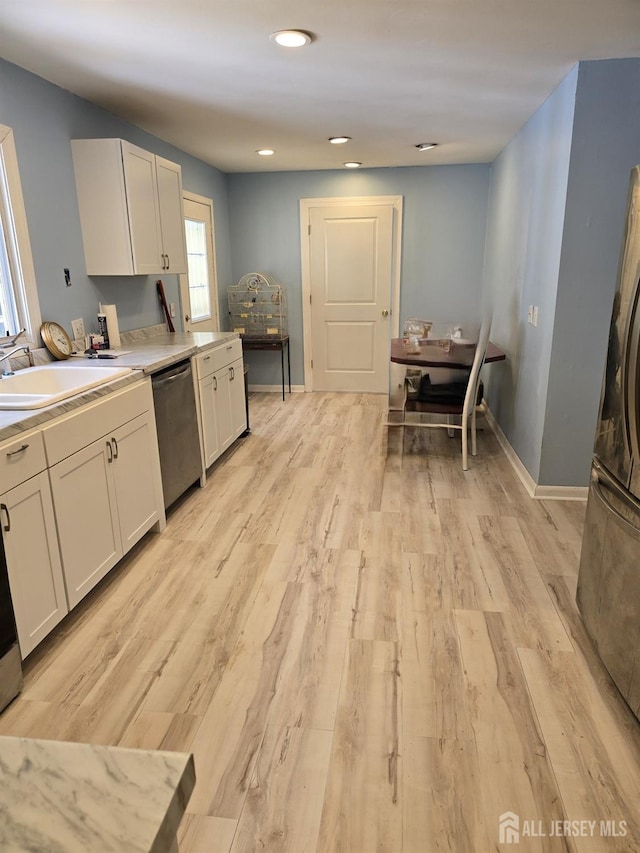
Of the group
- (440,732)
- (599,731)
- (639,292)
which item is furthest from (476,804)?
(639,292)

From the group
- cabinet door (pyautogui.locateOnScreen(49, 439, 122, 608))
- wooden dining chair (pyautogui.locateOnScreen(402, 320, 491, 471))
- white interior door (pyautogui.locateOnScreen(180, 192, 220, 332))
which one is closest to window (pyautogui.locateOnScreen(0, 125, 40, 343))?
cabinet door (pyautogui.locateOnScreen(49, 439, 122, 608))

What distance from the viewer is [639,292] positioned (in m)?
1.57

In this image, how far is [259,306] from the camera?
591 centimetres

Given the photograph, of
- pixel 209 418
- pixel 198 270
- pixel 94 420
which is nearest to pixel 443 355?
pixel 209 418

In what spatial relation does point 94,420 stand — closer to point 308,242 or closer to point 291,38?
point 291,38

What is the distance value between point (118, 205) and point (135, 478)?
1634 mm

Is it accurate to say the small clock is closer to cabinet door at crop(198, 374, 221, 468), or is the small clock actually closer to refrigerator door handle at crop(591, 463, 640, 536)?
cabinet door at crop(198, 374, 221, 468)

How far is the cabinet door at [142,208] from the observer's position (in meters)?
3.17

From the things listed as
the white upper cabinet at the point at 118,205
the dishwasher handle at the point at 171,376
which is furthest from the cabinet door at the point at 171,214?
the dishwasher handle at the point at 171,376

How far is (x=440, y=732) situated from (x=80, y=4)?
279cm

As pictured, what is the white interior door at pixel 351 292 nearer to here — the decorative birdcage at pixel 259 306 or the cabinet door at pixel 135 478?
the decorative birdcage at pixel 259 306

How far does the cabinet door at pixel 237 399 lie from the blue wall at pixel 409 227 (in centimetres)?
187

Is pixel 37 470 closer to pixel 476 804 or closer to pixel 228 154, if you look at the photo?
pixel 476 804

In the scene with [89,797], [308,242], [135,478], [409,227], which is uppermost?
[409,227]
